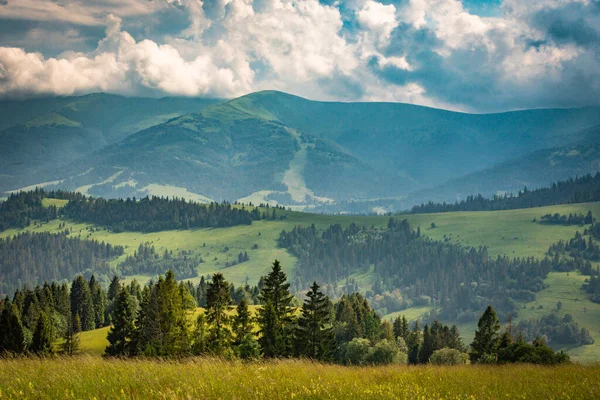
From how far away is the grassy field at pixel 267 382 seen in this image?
1612cm

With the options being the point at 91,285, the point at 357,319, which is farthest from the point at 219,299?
the point at 91,285

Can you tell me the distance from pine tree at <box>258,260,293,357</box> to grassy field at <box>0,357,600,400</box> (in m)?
42.1

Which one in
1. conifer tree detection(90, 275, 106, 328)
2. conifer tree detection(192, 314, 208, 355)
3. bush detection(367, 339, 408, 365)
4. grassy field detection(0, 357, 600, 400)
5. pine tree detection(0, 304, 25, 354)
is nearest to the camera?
grassy field detection(0, 357, 600, 400)

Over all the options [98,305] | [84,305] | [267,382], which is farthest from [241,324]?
[98,305]

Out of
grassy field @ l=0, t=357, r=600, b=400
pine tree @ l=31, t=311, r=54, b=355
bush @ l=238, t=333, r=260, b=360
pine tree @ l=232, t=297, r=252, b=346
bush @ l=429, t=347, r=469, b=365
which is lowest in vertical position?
bush @ l=429, t=347, r=469, b=365

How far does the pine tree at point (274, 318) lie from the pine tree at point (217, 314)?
4072 mm

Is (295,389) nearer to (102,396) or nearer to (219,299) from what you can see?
(102,396)

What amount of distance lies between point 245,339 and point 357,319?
71.9 metres

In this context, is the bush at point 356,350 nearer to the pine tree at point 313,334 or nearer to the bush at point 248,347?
the pine tree at point 313,334

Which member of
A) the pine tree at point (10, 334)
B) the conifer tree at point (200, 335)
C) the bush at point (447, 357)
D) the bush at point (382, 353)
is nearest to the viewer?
the conifer tree at point (200, 335)

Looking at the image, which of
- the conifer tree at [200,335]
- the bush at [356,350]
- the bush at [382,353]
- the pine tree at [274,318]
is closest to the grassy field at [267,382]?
the pine tree at [274,318]

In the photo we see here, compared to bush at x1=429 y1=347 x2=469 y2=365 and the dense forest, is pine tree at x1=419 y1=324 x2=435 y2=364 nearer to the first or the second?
bush at x1=429 y1=347 x2=469 y2=365

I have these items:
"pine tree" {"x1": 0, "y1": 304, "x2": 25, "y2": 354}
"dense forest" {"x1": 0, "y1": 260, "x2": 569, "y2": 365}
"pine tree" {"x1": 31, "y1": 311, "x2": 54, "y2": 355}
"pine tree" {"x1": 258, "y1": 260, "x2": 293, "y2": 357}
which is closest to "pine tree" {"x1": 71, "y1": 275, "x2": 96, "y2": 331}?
"dense forest" {"x1": 0, "y1": 260, "x2": 569, "y2": 365}

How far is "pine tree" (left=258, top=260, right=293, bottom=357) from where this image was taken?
6350 centimetres
